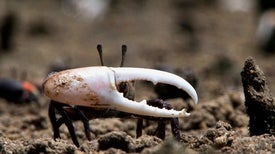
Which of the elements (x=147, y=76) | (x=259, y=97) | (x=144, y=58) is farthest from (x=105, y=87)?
(x=144, y=58)

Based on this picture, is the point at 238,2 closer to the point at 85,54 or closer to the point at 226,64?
the point at 85,54

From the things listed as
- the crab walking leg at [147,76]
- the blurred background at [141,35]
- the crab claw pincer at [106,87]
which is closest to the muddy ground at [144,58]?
the blurred background at [141,35]

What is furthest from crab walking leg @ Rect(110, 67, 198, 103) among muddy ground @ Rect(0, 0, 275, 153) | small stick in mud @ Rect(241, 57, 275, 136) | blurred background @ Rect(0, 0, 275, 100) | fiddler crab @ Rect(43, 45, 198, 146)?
blurred background @ Rect(0, 0, 275, 100)

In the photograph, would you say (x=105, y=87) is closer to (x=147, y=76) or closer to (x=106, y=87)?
(x=106, y=87)

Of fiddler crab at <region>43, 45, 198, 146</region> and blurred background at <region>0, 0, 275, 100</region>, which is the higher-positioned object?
blurred background at <region>0, 0, 275, 100</region>

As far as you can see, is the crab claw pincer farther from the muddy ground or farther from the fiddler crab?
the muddy ground

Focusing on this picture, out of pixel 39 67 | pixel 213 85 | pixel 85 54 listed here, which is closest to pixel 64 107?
pixel 213 85
